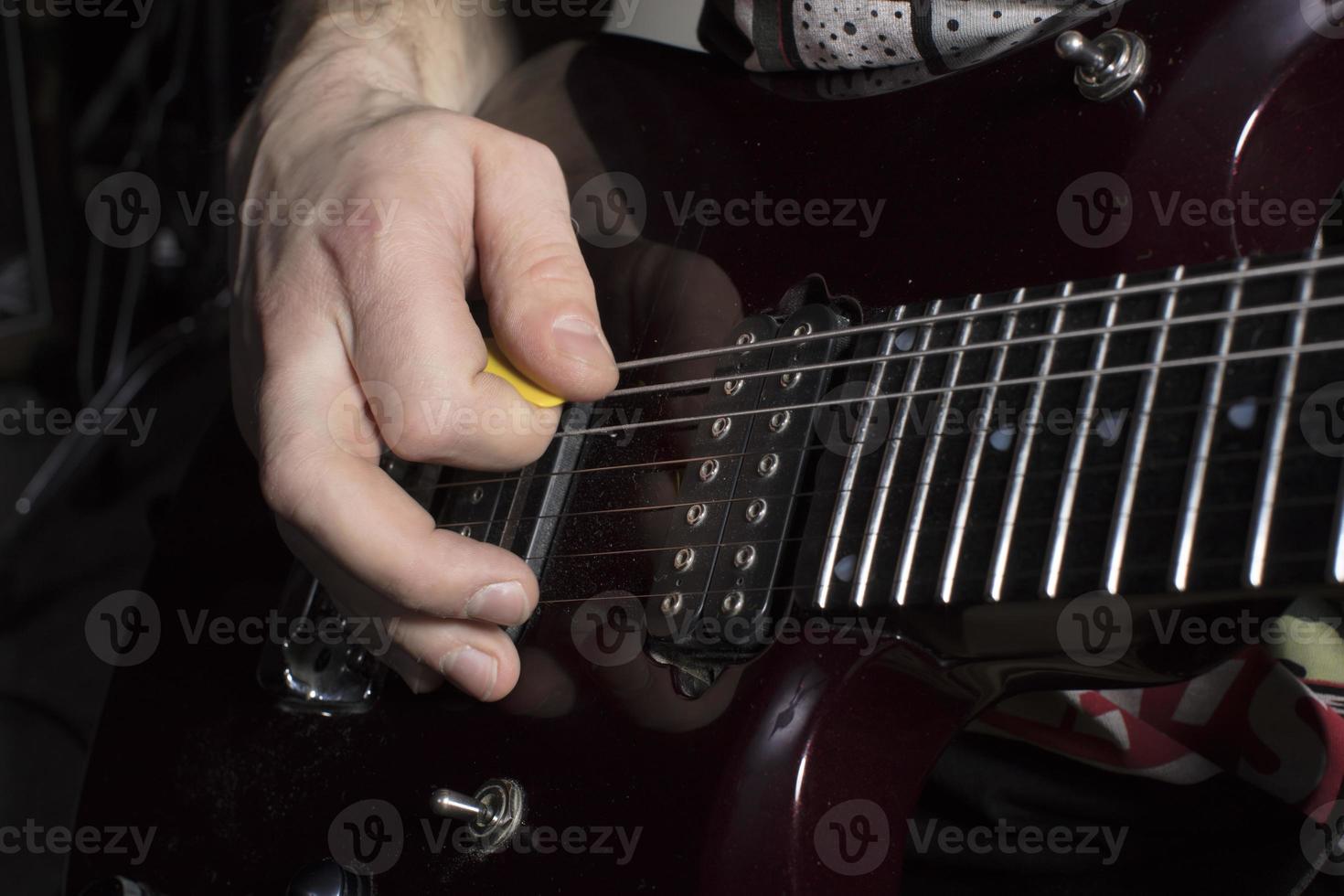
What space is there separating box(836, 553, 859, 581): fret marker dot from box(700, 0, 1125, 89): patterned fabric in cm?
33

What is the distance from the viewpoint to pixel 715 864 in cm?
55

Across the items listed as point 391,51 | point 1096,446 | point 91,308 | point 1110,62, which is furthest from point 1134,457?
point 91,308

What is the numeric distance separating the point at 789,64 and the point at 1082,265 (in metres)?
0.29

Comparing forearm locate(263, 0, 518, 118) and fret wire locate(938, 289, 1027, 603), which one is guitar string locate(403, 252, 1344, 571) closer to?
fret wire locate(938, 289, 1027, 603)

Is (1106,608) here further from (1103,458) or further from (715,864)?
(715,864)

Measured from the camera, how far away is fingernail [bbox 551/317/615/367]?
0.63 meters

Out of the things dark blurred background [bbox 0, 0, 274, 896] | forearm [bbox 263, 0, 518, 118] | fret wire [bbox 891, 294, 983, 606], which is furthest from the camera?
dark blurred background [bbox 0, 0, 274, 896]

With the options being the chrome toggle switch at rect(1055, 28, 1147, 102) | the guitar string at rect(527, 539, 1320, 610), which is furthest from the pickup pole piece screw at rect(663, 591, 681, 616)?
the chrome toggle switch at rect(1055, 28, 1147, 102)

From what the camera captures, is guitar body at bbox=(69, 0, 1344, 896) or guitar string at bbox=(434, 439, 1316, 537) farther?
guitar body at bbox=(69, 0, 1344, 896)

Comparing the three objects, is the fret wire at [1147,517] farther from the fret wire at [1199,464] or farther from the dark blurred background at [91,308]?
the dark blurred background at [91,308]

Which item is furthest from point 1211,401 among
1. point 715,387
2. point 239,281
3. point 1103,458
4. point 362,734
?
point 239,281

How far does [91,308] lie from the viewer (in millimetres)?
1857

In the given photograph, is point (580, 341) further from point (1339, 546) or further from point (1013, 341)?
point (1339, 546)

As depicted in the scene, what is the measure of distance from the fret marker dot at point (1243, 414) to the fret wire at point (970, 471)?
0.34ft
